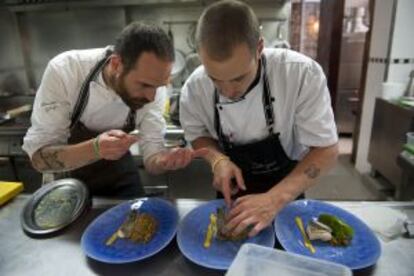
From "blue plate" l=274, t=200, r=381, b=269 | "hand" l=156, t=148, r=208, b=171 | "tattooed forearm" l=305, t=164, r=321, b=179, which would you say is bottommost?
"blue plate" l=274, t=200, r=381, b=269

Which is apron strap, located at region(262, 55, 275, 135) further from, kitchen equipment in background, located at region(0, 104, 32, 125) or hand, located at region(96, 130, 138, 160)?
kitchen equipment in background, located at region(0, 104, 32, 125)

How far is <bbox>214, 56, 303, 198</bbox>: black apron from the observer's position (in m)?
1.29

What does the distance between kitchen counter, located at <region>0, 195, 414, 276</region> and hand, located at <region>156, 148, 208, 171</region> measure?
1.01ft

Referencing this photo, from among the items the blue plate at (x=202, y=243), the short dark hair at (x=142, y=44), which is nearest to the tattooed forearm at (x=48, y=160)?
the short dark hair at (x=142, y=44)

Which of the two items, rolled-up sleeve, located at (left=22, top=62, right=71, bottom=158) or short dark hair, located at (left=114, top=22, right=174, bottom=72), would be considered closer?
short dark hair, located at (left=114, top=22, right=174, bottom=72)

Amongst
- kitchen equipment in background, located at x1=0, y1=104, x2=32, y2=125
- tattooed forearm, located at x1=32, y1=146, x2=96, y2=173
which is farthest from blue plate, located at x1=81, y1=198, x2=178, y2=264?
kitchen equipment in background, located at x1=0, y1=104, x2=32, y2=125

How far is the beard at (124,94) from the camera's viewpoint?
1305 millimetres

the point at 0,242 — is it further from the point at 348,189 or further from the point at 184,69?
the point at 348,189

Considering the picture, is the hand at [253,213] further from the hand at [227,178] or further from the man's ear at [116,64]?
the man's ear at [116,64]

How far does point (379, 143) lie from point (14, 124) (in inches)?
130

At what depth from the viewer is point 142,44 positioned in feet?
3.83

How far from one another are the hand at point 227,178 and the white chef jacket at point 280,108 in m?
0.23

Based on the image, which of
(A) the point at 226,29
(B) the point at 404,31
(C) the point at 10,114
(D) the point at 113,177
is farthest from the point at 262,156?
(B) the point at 404,31

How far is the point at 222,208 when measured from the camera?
1.12 meters
